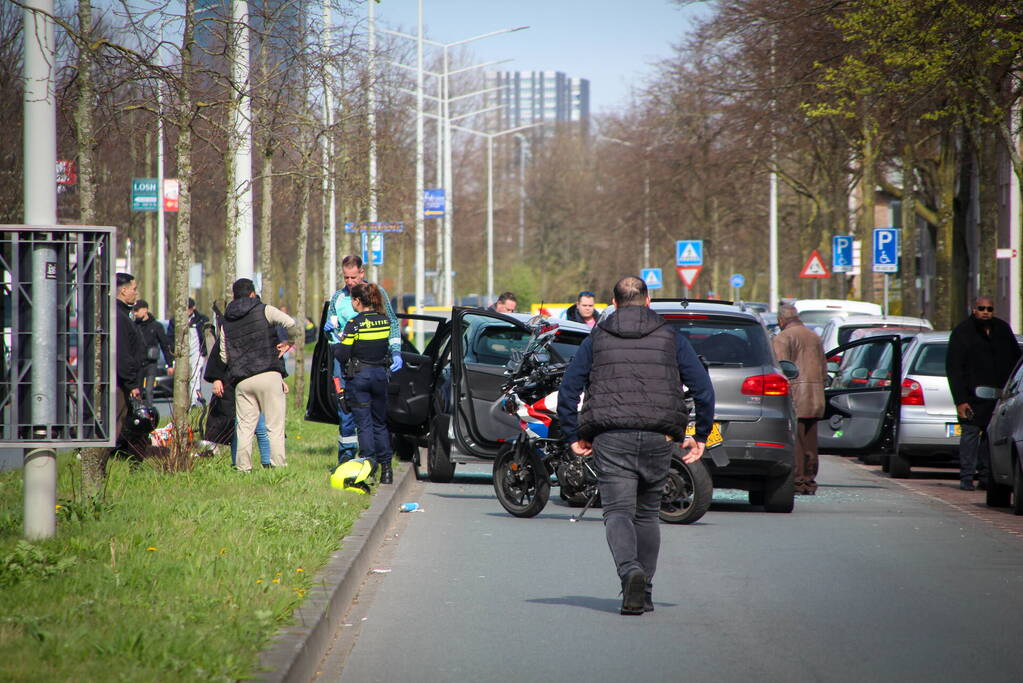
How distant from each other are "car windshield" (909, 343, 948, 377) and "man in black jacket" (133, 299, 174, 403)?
9.30m

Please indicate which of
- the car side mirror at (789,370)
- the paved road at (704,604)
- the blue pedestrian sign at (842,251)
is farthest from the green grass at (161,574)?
the blue pedestrian sign at (842,251)

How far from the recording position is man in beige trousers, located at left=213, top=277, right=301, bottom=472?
14.3 metres

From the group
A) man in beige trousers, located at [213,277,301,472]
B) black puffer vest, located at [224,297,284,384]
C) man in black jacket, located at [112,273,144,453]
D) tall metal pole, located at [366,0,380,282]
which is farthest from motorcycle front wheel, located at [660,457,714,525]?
tall metal pole, located at [366,0,380,282]

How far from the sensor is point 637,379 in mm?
7875

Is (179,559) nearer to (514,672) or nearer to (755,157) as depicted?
(514,672)

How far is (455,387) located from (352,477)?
157 centimetres

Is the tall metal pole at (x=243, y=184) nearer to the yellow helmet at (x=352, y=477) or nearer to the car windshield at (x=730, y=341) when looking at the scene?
the yellow helmet at (x=352, y=477)

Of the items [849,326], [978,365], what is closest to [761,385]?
[978,365]

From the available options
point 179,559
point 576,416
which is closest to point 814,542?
point 576,416

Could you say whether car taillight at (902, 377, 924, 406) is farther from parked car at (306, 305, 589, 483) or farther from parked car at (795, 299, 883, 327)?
parked car at (795, 299, 883, 327)

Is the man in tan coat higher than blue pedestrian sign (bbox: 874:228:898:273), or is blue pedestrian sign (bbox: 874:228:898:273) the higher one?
blue pedestrian sign (bbox: 874:228:898:273)

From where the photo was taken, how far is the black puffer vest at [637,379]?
7.85 meters

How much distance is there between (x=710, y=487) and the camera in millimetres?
12227

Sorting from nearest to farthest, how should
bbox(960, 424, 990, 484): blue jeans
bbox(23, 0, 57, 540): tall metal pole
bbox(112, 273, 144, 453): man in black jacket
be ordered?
bbox(23, 0, 57, 540): tall metal pole
bbox(112, 273, 144, 453): man in black jacket
bbox(960, 424, 990, 484): blue jeans
